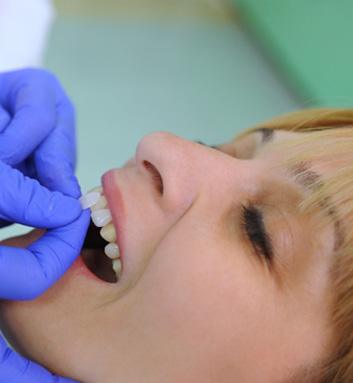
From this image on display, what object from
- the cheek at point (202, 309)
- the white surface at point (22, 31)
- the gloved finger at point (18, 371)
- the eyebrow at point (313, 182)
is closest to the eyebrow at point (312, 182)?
the eyebrow at point (313, 182)

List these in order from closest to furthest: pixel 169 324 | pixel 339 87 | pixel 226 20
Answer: pixel 169 324 < pixel 339 87 < pixel 226 20

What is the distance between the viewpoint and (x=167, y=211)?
921 mm

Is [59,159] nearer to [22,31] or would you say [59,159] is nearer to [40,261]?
[40,261]

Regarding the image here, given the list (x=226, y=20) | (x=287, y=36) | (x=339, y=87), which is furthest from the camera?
(x=226, y=20)

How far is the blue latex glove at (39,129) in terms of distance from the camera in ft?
3.44

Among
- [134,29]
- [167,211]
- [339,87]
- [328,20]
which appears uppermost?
[134,29]

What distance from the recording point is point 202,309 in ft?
2.83

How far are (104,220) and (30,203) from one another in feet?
0.39

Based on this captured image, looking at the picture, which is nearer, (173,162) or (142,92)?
(173,162)

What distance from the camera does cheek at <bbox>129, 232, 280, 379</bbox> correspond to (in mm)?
862

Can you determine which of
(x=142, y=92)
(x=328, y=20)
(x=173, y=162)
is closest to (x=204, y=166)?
(x=173, y=162)

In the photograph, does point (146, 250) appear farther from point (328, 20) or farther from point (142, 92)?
point (328, 20)

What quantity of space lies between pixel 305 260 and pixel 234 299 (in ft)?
0.36

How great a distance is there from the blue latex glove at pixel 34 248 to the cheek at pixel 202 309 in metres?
0.13
